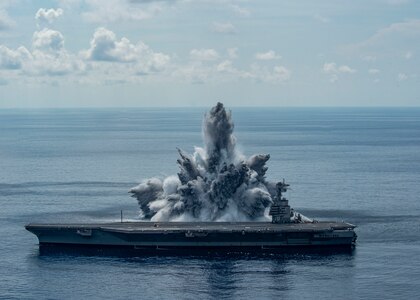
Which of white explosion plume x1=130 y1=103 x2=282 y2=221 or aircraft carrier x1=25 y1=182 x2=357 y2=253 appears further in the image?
white explosion plume x1=130 y1=103 x2=282 y2=221

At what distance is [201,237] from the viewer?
112438mm

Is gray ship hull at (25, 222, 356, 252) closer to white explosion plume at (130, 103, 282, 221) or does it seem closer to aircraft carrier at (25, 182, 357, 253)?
aircraft carrier at (25, 182, 357, 253)

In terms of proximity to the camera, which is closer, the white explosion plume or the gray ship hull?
the gray ship hull

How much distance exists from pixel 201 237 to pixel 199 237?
0.30 meters

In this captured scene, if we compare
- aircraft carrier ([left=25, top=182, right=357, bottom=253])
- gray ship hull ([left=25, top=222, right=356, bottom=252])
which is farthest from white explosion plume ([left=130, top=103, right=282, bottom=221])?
gray ship hull ([left=25, top=222, right=356, bottom=252])

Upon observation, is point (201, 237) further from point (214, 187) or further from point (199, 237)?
point (214, 187)

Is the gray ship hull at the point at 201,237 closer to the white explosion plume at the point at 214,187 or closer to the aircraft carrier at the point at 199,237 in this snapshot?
the aircraft carrier at the point at 199,237

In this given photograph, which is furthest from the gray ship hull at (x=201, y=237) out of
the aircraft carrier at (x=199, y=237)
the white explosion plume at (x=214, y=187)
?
the white explosion plume at (x=214, y=187)

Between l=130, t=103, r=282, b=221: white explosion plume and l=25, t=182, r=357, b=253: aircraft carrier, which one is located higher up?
l=130, t=103, r=282, b=221: white explosion plume

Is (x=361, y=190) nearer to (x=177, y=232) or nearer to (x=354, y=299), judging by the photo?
(x=177, y=232)

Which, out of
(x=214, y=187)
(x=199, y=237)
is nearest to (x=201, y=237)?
(x=199, y=237)

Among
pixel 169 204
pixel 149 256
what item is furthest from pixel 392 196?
pixel 149 256

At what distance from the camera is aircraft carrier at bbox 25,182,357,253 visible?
112m

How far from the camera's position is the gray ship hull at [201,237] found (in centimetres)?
11231
